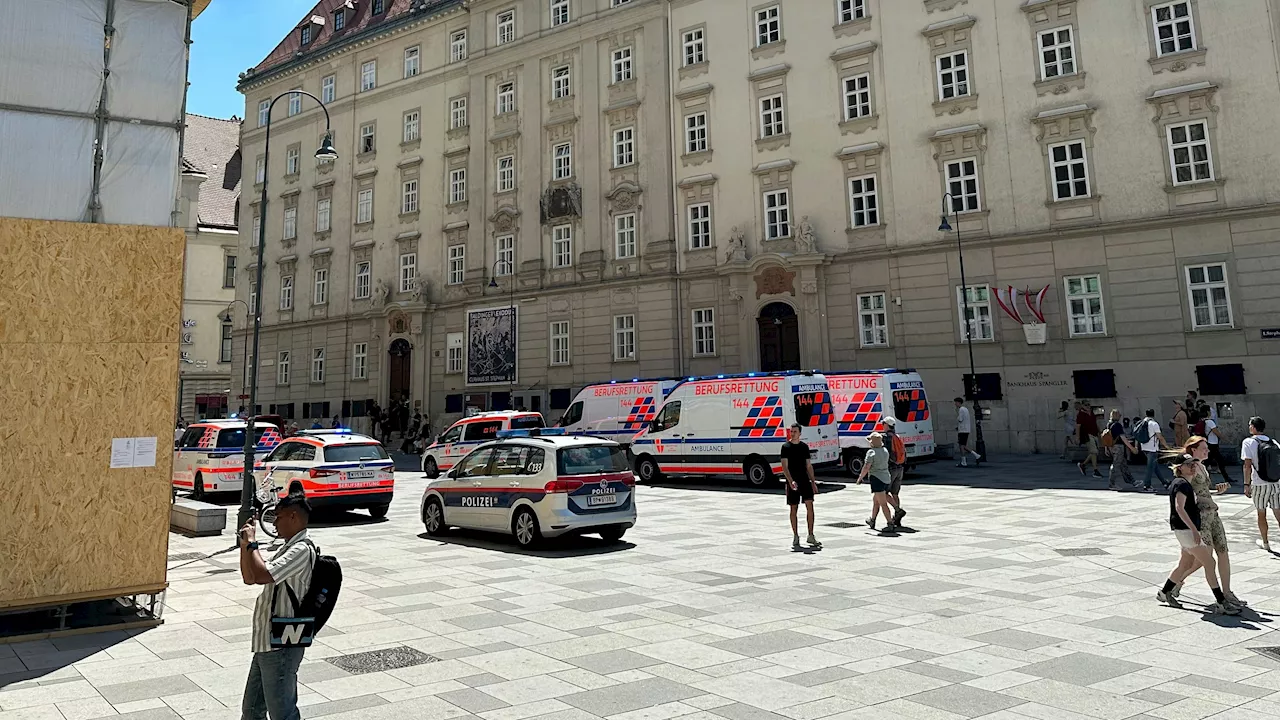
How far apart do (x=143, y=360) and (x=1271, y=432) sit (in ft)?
91.6

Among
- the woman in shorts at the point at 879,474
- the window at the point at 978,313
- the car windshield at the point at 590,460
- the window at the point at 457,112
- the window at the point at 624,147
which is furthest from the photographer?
the window at the point at 457,112

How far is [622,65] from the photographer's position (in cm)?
3616

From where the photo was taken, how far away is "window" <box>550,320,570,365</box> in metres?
36.2

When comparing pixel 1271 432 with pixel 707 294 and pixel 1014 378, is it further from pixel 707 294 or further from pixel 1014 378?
pixel 707 294

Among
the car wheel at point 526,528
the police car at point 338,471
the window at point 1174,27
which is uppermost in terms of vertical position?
the window at point 1174,27

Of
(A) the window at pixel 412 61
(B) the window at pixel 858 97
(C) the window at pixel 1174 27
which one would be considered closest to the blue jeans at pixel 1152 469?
(C) the window at pixel 1174 27

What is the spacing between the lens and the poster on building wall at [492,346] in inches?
1469

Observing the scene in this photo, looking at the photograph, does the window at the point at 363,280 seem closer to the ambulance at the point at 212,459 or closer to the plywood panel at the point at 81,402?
the ambulance at the point at 212,459

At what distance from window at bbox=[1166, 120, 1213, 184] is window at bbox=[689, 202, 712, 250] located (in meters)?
16.1

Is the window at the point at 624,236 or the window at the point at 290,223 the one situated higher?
the window at the point at 290,223

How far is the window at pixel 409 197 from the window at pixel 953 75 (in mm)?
26717

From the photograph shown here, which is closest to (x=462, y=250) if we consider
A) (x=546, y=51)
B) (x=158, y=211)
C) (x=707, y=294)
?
(x=546, y=51)

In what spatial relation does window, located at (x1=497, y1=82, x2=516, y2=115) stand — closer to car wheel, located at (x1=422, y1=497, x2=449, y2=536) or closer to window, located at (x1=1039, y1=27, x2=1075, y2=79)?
window, located at (x1=1039, y1=27, x2=1075, y2=79)

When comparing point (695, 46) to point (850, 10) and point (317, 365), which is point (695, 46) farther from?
point (317, 365)
